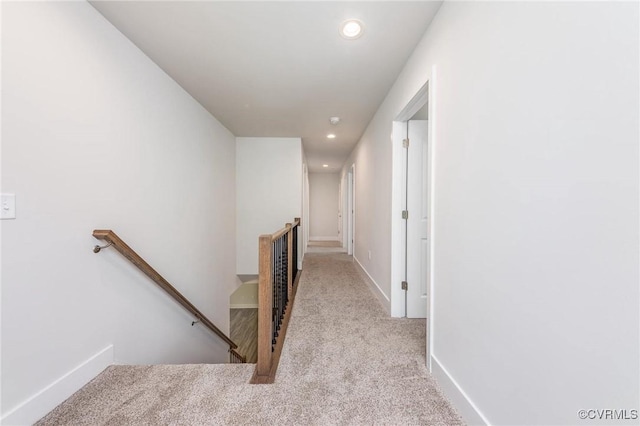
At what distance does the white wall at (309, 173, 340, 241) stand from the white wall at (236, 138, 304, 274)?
4.19 metres

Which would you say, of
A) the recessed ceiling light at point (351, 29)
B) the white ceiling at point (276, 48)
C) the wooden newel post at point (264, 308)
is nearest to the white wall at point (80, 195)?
the white ceiling at point (276, 48)

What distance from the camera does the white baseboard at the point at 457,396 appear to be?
3.80 feet

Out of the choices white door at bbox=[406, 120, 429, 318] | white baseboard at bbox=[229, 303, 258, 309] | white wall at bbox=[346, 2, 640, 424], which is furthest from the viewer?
white baseboard at bbox=[229, 303, 258, 309]

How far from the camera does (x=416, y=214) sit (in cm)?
248

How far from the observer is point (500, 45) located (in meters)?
1.04

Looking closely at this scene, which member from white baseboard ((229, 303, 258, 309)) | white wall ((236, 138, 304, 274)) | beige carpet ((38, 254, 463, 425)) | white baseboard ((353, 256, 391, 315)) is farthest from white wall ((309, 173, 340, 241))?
beige carpet ((38, 254, 463, 425))

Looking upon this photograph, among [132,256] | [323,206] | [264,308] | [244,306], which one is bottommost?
[244,306]

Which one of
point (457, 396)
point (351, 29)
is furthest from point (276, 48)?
point (457, 396)

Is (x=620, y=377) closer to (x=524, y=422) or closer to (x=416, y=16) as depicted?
(x=524, y=422)

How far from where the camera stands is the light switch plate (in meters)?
1.14

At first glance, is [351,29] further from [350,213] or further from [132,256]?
[350,213]

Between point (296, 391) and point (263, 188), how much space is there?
141 inches

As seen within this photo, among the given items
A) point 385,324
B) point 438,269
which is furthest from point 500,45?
point 385,324

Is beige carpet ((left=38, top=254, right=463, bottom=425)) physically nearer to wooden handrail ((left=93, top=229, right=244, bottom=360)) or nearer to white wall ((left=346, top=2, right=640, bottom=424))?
white wall ((left=346, top=2, right=640, bottom=424))
